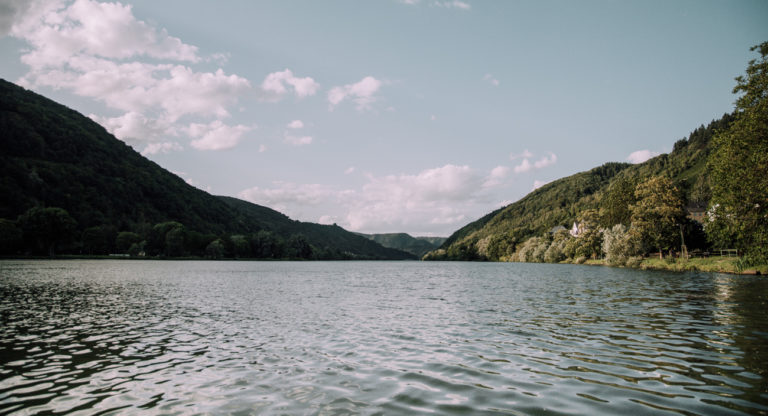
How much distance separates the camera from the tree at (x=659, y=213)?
272 ft

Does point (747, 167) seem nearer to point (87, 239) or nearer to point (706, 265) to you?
point (706, 265)

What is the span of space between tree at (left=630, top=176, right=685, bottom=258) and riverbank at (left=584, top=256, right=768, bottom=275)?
661cm

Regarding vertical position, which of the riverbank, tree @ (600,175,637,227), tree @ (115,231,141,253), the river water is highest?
tree @ (600,175,637,227)

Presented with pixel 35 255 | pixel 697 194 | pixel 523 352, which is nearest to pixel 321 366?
pixel 523 352

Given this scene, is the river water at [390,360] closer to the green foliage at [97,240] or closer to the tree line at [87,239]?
the tree line at [87,239]

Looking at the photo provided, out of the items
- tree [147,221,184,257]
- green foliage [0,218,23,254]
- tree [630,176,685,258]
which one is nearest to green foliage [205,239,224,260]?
tree [147,221,184,257]

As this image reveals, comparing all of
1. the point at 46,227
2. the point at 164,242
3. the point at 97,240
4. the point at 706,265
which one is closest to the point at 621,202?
the point at 706,265

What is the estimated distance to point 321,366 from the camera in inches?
529

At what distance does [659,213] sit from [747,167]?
51.3m

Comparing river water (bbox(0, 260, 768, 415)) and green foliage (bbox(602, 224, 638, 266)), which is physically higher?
green foliage (bbox(602, 224, 638, 266))

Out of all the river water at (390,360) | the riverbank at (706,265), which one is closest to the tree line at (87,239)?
the river water at (390,360)

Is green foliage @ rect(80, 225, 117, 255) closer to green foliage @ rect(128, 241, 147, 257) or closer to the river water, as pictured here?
green foliage @ rect(128, 241, 147, 257)

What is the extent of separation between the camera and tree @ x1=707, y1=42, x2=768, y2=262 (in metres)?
37.7

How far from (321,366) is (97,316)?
736 inches
